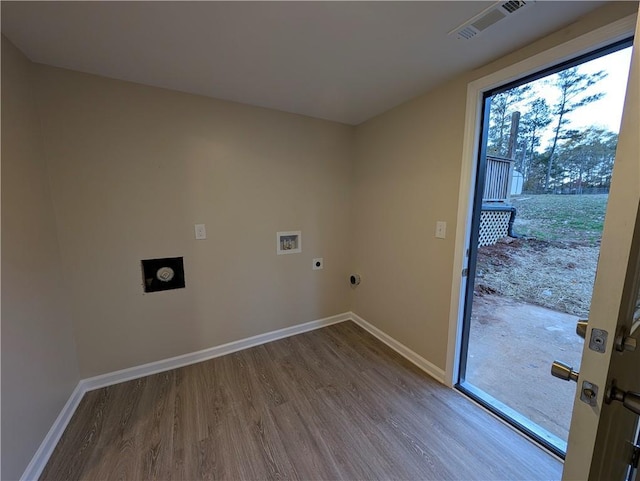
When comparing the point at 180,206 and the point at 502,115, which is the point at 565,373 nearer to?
Answer: the point at 502,115

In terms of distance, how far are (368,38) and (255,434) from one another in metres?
2.33

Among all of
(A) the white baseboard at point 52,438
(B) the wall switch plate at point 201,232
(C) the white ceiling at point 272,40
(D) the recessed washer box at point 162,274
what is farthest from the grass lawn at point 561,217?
(A) the white baseboard at point 52,438

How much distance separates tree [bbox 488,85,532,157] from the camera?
163cm

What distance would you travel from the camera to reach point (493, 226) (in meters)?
2.09

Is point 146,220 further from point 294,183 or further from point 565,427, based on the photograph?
point 565,427

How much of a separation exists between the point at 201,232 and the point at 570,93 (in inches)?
102

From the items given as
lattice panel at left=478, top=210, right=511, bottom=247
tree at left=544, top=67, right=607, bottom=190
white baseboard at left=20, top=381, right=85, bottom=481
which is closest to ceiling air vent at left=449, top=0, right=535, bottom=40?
tree at left=544, top=67, right=607, bottom=190

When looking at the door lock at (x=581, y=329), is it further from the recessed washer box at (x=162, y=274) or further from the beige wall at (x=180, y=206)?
the recessed washer box at (x=162, y=274)

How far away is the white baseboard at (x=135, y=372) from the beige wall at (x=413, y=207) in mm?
794

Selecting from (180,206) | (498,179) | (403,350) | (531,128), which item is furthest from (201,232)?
(531,128)

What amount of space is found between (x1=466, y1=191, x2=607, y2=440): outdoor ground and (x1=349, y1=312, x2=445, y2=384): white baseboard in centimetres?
28

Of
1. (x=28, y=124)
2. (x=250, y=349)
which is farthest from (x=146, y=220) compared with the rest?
(x=250, y=349)

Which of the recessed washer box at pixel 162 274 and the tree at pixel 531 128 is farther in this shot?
the recessed washer box at pixel 162 274

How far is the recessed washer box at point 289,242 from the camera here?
2502mm
